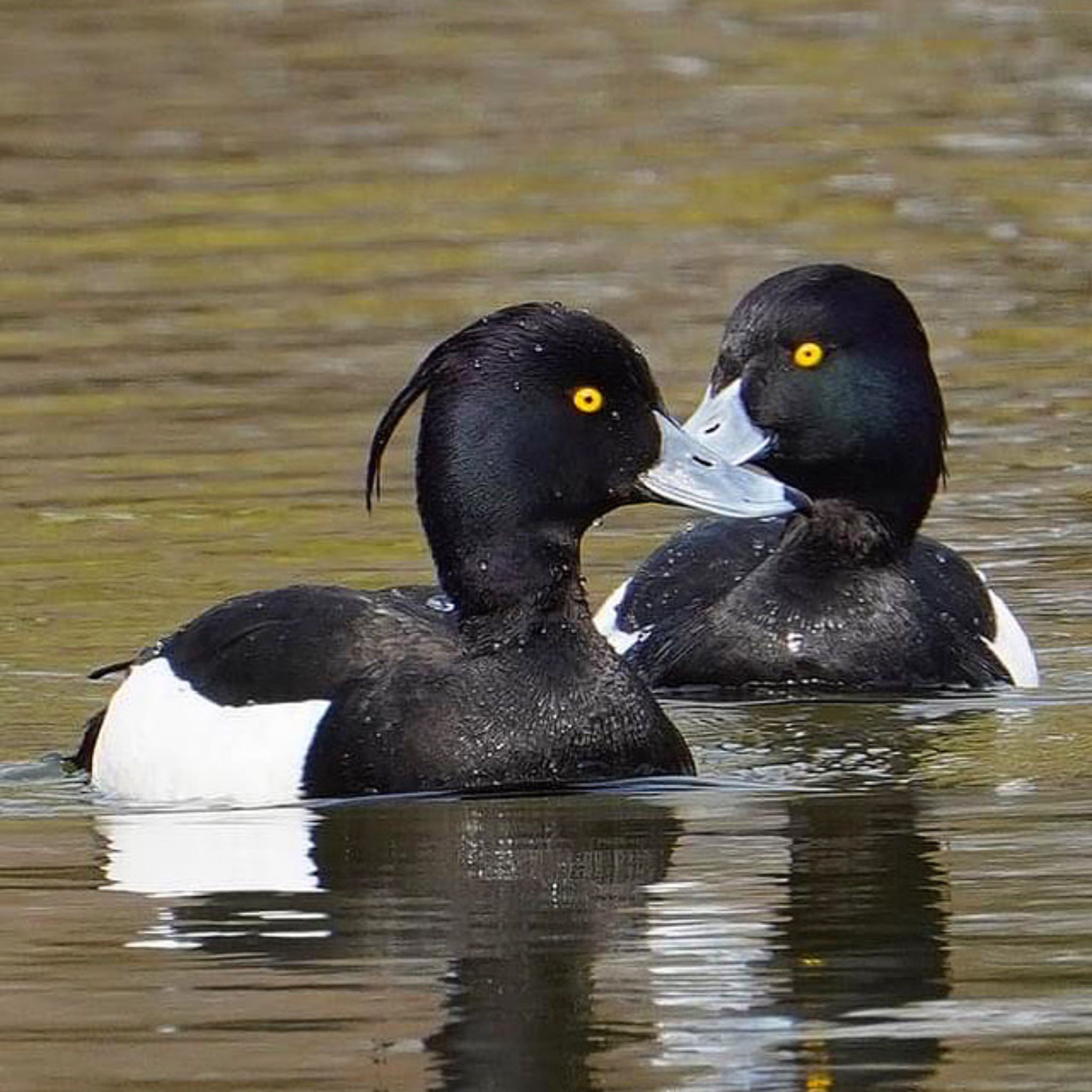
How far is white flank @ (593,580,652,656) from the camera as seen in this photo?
11.9 meters

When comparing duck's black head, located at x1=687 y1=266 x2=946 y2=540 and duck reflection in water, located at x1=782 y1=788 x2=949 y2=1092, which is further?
duck's black head, located at x1=687 y1=266 x2=946 y2=540

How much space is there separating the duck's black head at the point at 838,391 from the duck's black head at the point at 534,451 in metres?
1.59

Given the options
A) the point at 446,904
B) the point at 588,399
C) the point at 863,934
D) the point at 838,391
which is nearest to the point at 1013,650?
the point at 838,391

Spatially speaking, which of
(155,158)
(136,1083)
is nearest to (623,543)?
(136,1083)

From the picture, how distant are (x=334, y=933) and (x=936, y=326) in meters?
9.48

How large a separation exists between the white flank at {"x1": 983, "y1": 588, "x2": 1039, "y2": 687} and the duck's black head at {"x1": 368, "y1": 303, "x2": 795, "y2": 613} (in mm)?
1936

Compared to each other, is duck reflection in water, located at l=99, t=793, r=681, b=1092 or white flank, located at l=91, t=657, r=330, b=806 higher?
white flank, located at l=91, t=657, r=330, b=806

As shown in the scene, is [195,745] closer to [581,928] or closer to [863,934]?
[581,928]

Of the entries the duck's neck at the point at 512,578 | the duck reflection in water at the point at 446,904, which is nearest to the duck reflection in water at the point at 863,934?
the duck reflection in water at the point at 446,904

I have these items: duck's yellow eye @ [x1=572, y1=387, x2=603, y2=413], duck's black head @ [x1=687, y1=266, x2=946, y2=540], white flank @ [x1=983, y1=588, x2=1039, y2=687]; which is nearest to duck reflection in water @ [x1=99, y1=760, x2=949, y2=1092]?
duck's yellow eye @ [x1=572, y1=387, x2=603, y2=413]

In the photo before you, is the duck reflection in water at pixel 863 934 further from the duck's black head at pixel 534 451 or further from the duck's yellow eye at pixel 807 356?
the duck's yellow eye at pixel 807 356

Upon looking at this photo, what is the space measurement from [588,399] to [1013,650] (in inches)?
93.5

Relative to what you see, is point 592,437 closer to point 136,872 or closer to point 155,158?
point 136,872

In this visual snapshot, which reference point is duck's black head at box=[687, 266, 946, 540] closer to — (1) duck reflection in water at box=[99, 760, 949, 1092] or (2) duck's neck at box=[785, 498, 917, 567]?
(2) duck's neck at box=[785, 498, 917, 567]
